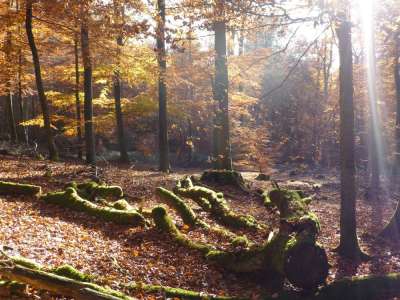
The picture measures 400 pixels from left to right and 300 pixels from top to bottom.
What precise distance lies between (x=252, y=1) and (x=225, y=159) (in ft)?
28.6

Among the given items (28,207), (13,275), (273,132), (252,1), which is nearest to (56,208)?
(28,207)

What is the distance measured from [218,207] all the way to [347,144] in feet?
12.7

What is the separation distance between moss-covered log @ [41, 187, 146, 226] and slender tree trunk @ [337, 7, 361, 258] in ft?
15.6

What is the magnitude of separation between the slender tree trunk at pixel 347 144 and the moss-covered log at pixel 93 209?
4761 mm

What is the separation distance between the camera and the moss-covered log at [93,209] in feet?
31.8

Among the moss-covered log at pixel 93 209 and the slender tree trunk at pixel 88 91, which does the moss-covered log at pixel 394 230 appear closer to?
the moss-covered log at pixel 93 209

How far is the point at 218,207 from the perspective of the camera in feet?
37.5

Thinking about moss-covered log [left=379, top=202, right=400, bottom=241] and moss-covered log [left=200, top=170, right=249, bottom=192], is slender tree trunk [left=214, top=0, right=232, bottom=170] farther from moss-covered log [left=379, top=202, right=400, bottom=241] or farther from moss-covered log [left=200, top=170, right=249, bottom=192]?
moss-covered log [left=379, top=202, right=400, bottom=241]

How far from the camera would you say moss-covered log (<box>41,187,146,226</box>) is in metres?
9.70

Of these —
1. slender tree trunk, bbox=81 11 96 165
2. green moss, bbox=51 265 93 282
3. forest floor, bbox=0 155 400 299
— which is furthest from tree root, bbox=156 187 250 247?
slender tree trunk, bbox=81 11 96 165

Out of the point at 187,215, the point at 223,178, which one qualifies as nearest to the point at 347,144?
the point at 187,215

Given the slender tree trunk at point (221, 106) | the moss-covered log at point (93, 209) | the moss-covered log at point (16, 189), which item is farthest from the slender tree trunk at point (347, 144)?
the moss-covered log at point (16, 189)

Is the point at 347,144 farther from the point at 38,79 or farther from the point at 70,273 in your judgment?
the point at 38,79

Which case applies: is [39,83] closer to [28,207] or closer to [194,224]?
[28,207]
